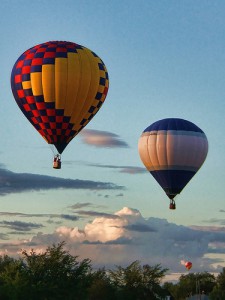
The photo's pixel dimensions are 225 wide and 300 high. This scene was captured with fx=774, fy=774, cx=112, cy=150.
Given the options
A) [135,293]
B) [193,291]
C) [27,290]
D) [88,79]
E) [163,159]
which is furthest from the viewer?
[193,291]

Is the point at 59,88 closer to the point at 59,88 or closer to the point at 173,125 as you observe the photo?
the point at 59,88

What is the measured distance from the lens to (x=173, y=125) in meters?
72.8

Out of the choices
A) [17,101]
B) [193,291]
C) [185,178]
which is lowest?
[193,291]

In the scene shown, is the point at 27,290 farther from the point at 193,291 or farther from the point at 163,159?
the point at 193,291

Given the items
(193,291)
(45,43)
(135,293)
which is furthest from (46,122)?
(193,291)

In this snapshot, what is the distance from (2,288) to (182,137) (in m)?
25.5

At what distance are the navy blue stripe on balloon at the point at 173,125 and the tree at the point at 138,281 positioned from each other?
43863 millimetres

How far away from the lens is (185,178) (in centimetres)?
7262

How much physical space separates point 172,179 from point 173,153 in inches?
97.5

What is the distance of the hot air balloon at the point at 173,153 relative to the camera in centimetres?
7162

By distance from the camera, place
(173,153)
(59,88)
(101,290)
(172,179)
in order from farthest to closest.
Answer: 1. (101,290)
2. (172,179)
3. (173,153)
4. (59,88)

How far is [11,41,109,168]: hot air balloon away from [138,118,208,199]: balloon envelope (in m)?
10.0

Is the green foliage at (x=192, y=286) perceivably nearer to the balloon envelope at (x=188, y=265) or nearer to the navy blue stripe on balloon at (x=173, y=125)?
the balloon envelope at (x=188, y=265)

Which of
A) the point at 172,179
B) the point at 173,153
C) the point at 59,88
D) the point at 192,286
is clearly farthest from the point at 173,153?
the point at 192,286
